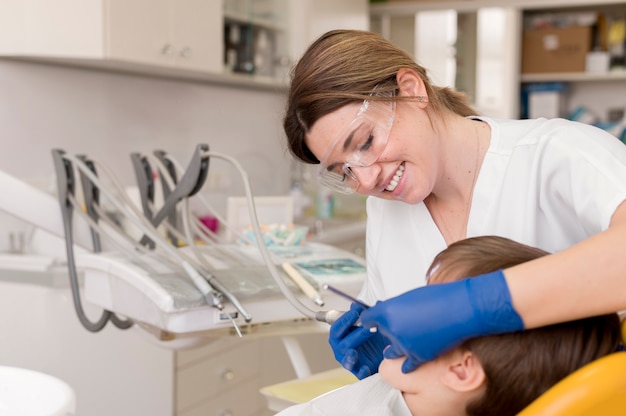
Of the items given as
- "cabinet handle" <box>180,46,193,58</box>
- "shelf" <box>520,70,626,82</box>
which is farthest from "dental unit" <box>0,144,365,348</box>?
"shelf" <box>520,70,626,82</box>

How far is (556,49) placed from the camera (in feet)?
15.2

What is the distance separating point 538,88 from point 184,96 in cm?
243

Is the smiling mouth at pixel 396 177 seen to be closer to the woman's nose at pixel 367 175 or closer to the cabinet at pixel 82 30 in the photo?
the woman's nose at pixel 367 175

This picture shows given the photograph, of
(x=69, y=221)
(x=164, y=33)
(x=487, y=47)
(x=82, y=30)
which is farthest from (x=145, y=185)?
(x=487, y=47)

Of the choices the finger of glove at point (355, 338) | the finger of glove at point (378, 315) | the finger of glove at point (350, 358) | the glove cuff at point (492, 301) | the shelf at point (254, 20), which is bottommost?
the finger of glove at point (350, 358)

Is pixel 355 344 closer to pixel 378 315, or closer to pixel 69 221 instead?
pixel 378 315

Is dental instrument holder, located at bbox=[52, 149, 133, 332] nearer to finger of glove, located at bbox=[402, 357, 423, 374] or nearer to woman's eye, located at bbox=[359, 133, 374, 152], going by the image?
woman's eye, located at bbox=[359, 133, 374, 152]

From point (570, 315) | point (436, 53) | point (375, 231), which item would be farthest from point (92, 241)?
point (436, 53)

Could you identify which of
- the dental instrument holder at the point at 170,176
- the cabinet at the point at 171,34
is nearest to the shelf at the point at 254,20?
the cabinet at the point at 171,34

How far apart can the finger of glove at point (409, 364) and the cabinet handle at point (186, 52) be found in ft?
6.49

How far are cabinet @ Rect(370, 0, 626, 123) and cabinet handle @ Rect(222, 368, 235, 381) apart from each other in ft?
7.64

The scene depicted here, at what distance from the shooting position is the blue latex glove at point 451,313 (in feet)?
2.70

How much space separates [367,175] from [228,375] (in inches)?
58.1

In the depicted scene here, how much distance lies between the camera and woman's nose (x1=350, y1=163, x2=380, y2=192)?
1223mm
